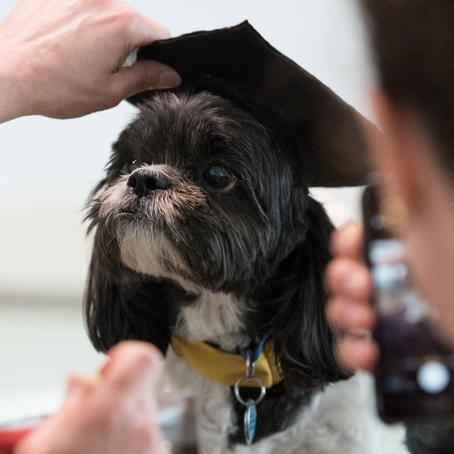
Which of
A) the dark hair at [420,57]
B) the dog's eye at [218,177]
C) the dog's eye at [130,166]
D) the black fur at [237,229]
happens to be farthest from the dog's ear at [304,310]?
the dark hair at [420,57]

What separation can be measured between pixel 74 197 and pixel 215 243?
2.98 feet

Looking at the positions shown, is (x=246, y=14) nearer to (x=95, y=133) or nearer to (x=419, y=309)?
(x=95, y=133)

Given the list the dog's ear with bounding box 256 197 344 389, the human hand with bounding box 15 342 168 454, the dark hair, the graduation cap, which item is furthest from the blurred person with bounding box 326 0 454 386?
the dog's ear with bounding box 256 197 344 389

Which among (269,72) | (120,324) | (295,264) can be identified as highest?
(269,72)

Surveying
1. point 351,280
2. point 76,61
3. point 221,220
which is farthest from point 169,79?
point 351,280

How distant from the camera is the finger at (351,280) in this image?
0.76 m

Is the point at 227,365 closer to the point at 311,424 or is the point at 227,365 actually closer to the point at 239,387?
the point at 239,387

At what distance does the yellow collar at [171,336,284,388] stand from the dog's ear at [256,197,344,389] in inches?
0.7

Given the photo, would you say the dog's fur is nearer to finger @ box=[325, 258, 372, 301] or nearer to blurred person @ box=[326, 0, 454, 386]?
finger @ box=[325, 258, 372, 301]

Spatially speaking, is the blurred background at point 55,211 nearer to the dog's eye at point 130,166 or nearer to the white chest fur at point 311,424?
the dog's eye at point 130,166

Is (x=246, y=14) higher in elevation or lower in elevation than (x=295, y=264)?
higher

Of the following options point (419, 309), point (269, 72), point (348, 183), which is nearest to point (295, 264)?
point (348, 183)

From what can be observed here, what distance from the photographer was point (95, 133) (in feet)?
4.71

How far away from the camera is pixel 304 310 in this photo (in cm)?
122
